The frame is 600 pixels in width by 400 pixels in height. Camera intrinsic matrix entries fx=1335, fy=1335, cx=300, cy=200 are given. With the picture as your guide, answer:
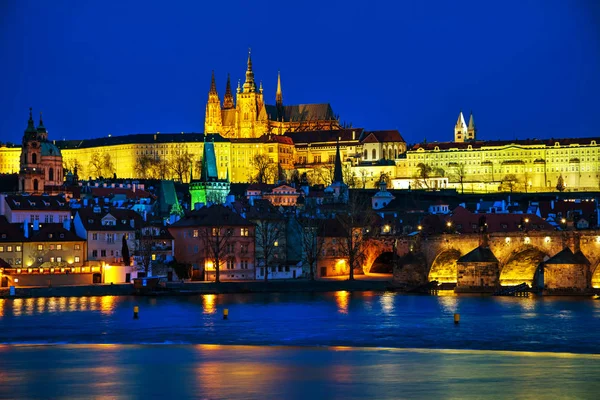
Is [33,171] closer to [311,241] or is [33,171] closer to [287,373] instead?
[311,241]

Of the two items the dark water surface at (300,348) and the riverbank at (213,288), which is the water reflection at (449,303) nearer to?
the dark water surface at (300,348)

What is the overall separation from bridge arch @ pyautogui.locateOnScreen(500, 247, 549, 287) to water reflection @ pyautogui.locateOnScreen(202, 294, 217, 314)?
1509 cm

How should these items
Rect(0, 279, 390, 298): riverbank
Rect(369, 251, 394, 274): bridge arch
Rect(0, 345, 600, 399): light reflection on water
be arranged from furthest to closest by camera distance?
1. Rect(369, 251, 394, 274): bridge arch
2. Rect(0, 279, 390, 298): riverbank
3. Rect(0, 345, 600, 399): light reflection on water

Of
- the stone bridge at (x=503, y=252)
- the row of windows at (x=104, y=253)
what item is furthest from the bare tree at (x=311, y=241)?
the row of windows at (x=104, y=253)

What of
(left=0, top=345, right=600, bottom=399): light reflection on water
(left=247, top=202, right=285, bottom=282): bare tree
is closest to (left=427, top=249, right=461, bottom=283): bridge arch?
(left=247, top=202, right=285, bottom=282): bare tree

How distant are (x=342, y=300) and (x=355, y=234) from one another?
1749cm

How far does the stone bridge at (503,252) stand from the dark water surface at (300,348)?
346cm

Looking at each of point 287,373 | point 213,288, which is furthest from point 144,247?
point 287,373

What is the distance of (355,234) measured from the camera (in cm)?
7819

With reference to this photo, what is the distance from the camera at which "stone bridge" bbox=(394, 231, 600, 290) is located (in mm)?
62594

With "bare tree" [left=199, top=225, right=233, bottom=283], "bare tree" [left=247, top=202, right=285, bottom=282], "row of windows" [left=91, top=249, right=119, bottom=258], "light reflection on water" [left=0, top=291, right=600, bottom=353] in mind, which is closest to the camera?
"light reflection on water" [left=0, top=291, right=600, bottom=353]

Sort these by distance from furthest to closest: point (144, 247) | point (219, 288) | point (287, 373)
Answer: point (144, 247) < point (219, 288) < point (287, 373)

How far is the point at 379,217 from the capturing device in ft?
297

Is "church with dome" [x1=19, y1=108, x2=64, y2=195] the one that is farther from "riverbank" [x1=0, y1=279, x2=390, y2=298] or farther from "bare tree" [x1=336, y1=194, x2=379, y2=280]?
"riverbank" [x1=0, y1=279, x2=390, y2=298]
